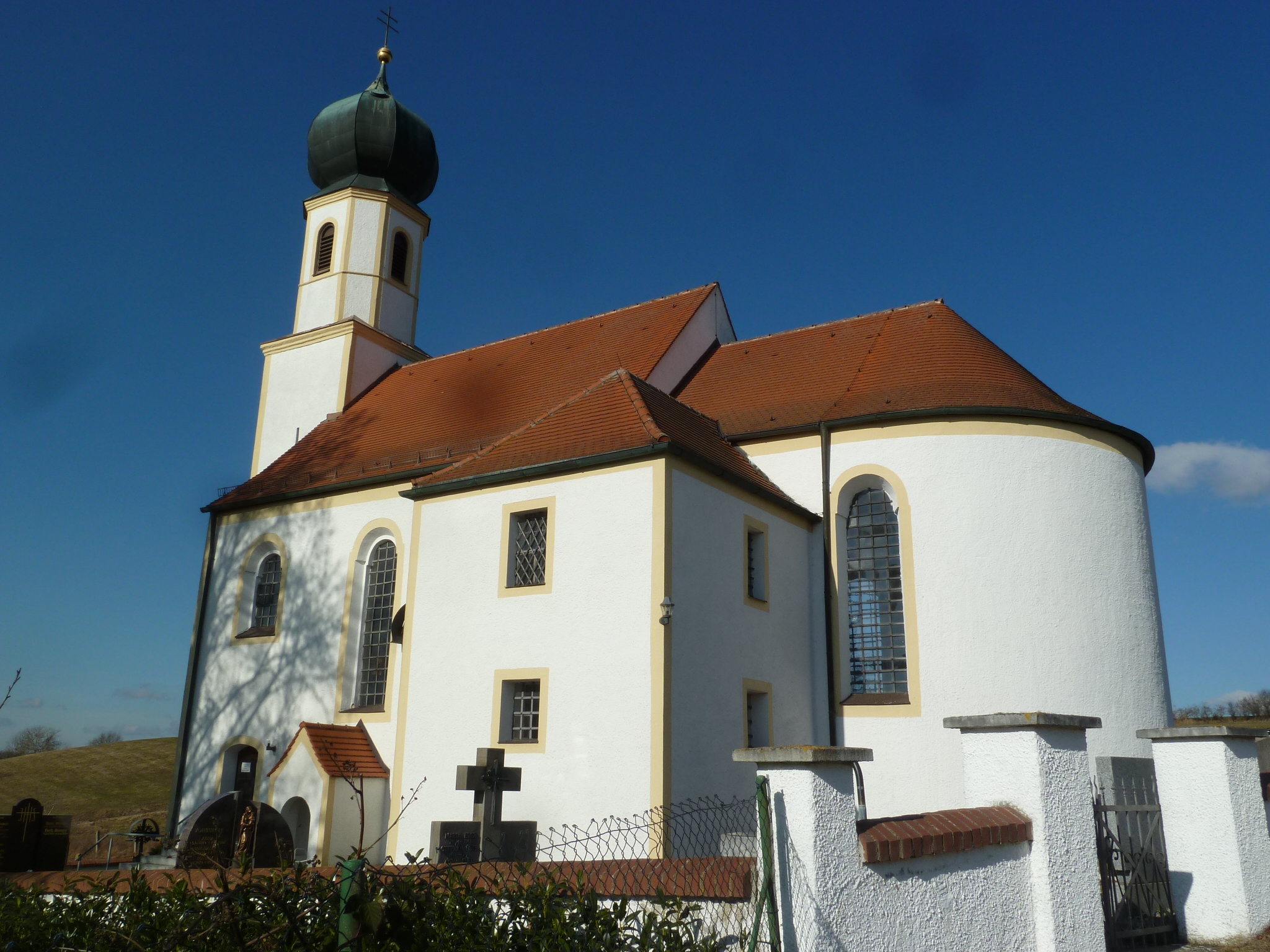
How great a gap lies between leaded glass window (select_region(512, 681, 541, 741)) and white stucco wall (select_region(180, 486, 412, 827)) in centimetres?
405

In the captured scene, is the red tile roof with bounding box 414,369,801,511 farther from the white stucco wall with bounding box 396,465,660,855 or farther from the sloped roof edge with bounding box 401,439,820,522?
the white stucco wall with bounding box 396,465,660,855

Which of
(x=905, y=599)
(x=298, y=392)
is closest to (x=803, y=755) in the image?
(x=905, y=599)

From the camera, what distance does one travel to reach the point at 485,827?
9250mm

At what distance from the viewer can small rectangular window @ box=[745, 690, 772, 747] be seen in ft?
41.8

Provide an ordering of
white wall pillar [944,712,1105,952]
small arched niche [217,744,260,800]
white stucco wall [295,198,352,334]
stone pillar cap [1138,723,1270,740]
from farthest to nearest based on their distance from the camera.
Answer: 1. white stucco wall [295,198,352,334]
2. small arched niche [217,744,260,800]
3. stone pillar cap [1138,723,1270,740]
4. white wall pillar [944,712,1105,952]

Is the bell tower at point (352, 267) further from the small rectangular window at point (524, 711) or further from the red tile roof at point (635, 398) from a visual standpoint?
the small rectangular window at point (524, 711)

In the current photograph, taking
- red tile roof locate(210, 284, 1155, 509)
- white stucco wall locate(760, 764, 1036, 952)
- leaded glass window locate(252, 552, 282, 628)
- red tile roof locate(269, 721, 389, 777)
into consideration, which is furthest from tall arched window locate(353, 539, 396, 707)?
white stucco wall locate(760, 764, 1036, 952)

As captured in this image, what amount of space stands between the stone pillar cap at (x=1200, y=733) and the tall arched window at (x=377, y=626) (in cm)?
1075

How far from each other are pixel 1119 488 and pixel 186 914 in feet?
43.5

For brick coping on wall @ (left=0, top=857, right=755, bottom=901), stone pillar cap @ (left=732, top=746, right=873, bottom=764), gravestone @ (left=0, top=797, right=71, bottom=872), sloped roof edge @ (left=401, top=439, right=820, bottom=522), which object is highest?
sloped roof edge @ (left=401, top=439, right=820, bottom=522)

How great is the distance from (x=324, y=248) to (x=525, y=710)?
15.1 metres

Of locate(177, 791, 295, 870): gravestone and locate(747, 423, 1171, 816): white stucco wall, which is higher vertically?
locate(747, 423, 1171, 816): white stucco wall

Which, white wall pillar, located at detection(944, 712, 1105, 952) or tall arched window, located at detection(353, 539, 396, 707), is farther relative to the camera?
tall arched window, located at detection(353, 539, 396, 707)

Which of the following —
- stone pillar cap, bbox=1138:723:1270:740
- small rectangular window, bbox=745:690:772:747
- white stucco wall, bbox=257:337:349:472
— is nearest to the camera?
stone pillar cap, bbox=1138:723:1270:740
